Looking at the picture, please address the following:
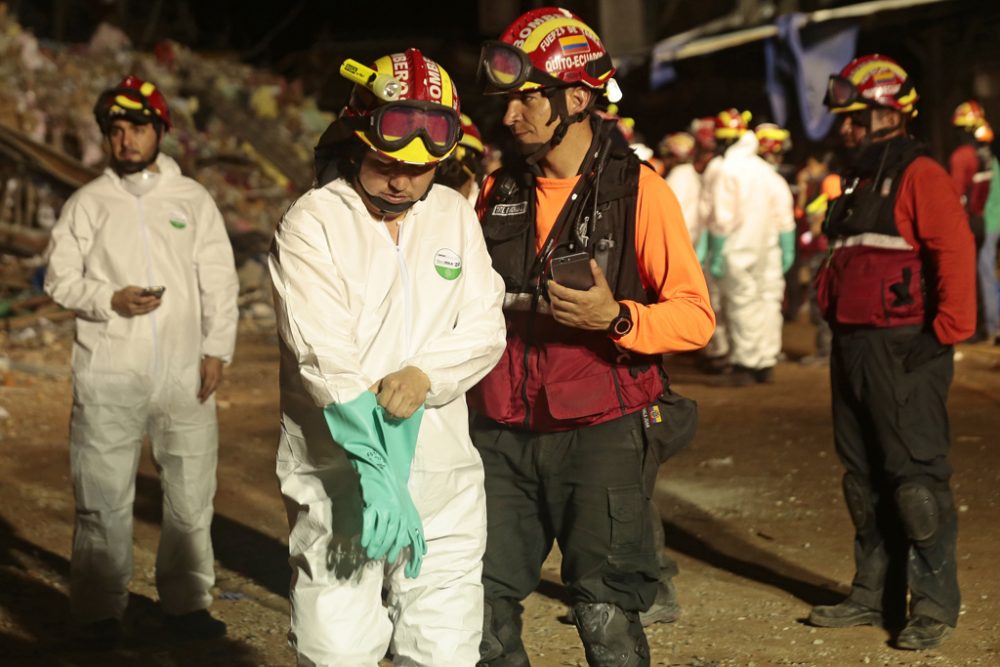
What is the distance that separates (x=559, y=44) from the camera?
4.35 metres

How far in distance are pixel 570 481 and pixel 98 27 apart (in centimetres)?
2513

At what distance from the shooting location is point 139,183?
6.04 m

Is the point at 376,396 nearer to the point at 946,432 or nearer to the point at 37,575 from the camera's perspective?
the point at 946,432

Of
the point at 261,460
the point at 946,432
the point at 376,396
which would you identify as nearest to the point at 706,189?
the point at 261,460

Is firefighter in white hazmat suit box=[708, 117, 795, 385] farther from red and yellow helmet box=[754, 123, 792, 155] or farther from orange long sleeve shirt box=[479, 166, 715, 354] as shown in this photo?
orange long sleeve shirt box=[479, 166, 715, 354]

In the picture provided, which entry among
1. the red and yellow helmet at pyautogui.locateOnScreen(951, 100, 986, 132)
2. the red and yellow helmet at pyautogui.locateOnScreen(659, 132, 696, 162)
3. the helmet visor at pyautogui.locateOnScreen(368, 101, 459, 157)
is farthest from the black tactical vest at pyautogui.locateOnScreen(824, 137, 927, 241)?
the red and yellow helmet at pyautogui.locateOnScreen(951, 100, 986, 132)

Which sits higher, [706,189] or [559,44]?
[559,44]

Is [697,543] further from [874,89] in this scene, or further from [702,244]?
[702,244]

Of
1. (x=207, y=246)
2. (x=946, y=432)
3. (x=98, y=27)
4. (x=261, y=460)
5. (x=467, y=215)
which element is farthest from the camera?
(x=98, y=27)

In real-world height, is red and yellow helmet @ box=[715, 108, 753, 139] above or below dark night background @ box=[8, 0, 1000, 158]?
below

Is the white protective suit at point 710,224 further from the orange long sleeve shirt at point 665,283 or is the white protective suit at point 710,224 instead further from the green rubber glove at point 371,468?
the green rubber glove at point 371,468

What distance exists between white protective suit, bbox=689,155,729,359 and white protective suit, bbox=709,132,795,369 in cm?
6

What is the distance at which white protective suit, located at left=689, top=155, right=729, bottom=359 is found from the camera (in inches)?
505

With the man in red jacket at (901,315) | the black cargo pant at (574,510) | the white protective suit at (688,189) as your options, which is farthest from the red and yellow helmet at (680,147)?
the black cargo pant at (574,510)
